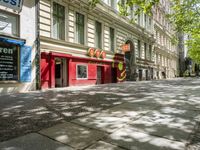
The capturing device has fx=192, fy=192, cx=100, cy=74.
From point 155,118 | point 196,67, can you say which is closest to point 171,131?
point 155,118

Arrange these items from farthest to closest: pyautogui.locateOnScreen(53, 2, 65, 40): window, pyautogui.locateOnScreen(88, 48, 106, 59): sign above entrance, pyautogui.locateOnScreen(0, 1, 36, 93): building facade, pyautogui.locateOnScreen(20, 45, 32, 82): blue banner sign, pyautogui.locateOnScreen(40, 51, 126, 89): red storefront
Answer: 1. pyautogui.locateOnScreen(88, 48, 106, 59): sign above entrance
2. pyautogui.locateOnScreen(53, 2, 65, 40): window
3. pyautogui.locateOnScreen(40, 51, 126, 89): red storefront
4. pyautogui.locateOnScreen(20, 45, 32, 82): blue banner sign
5. pyautogui.locateOnScreen(0, 1, 36, 93): building facade

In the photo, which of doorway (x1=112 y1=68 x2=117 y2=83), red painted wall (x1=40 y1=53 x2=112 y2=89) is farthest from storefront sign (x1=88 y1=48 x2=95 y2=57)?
doorway (x1=112 y1=68 x2=117 y2=83)

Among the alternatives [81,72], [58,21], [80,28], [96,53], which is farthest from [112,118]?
[96,53]

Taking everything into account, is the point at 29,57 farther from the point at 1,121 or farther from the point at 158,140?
the point at 158,140

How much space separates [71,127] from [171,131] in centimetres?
217

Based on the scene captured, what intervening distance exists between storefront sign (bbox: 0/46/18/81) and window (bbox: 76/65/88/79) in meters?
Answer: 5.32

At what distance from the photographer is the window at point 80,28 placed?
50.2ft

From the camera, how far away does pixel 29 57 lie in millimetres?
11328

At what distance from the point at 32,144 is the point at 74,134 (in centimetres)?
84

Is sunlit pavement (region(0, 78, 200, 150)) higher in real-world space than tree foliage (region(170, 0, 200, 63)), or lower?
lower

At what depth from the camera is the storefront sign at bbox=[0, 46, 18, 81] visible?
9914 millimetres

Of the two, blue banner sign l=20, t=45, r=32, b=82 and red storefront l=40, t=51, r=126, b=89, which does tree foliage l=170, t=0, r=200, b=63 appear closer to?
red storefront l=40, t=51, r=126, b=89

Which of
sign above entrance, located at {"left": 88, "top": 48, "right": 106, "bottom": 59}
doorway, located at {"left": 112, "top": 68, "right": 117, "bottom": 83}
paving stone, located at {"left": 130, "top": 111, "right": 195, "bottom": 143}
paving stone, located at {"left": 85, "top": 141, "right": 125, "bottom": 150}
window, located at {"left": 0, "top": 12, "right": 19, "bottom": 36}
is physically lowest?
paving stone, located at {"left": 85, "top": 141, "right": 125, "bottom": 150}

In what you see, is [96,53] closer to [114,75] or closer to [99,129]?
[114,75]
